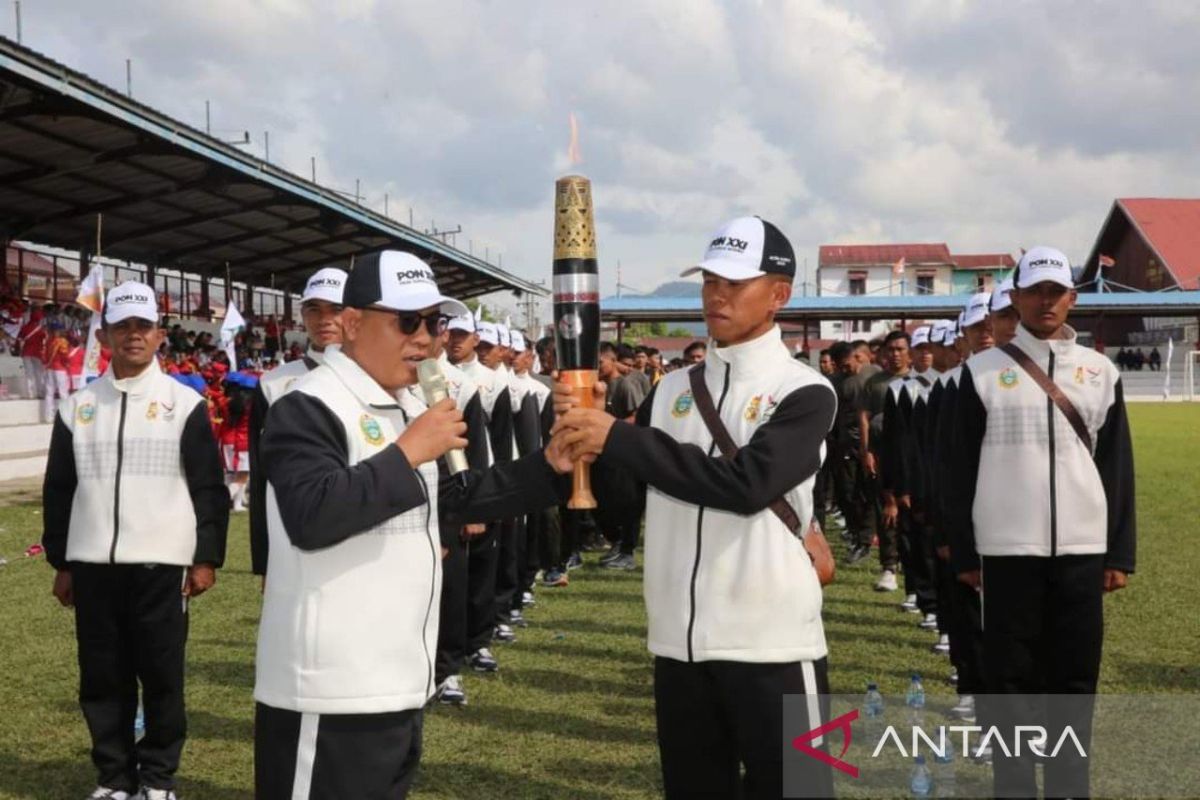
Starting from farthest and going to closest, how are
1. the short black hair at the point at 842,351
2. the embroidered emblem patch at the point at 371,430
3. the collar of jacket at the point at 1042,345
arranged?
1. the short black hair at the point at 842,351
2. the collar of jacket at the point at 1042,345
3. the embroidered emblem patch at the point at 371,430

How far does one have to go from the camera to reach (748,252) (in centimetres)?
331

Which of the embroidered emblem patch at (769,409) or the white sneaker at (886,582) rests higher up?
the embroidered emblem patch at (769,409)

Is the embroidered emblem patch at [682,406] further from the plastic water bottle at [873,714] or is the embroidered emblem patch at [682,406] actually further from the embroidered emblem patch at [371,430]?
the plastic water bottle at [873,714]

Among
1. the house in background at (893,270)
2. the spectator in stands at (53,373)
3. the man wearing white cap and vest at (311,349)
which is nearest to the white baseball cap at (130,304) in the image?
the man wearing white cap and vest at (311,349)

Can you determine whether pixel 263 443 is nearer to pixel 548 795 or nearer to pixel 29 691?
pixel 548 795

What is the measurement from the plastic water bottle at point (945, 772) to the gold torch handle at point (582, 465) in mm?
2718

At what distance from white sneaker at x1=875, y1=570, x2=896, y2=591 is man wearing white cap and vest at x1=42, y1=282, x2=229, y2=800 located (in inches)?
272

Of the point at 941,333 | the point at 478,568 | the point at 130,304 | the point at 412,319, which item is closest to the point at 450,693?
the point at 478,568

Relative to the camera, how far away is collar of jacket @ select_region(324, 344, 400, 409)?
299 centimetres

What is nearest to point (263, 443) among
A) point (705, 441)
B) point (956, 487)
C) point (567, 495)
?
point (567, 495)

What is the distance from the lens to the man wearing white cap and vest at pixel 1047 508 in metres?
4.40

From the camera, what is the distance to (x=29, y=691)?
6.91 metres

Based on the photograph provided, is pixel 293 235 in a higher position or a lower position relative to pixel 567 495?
higher

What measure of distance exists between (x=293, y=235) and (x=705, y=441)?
88.2 feet
